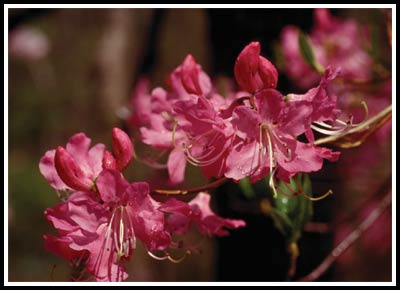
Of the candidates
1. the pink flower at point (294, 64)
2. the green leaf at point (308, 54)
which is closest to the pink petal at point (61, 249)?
the green leaf at point (308, 54)

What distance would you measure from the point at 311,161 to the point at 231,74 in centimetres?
82

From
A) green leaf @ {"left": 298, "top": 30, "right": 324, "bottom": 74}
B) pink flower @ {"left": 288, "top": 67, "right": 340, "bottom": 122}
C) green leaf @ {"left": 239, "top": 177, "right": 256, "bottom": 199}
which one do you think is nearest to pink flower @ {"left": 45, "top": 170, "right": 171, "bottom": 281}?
pink flower @ {"left": 288, "top": 67, "right": 340, "bottom": 122}

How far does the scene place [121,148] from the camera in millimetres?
854

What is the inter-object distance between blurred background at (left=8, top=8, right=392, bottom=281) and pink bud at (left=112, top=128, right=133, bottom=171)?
0.17 m

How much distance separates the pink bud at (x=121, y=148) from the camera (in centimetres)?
85

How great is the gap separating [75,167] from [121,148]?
6 centimetres

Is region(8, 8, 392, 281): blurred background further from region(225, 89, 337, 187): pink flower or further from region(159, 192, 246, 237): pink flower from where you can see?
region(225, 89, 337, 187): pink flower

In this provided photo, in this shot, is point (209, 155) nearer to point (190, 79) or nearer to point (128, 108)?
point (190, 79)

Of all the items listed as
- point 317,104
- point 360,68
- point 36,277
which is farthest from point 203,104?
point 36,277

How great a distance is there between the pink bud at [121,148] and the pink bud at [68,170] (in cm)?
5

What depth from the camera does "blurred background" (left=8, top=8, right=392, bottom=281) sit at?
1.50 metres

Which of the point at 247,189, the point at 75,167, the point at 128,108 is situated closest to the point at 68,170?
the point at 75,167

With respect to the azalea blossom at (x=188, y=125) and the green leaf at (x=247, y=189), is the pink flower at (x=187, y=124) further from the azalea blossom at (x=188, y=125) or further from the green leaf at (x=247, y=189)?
the green leaf at (x=247, y=189)

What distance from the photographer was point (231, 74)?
162 centimetres
